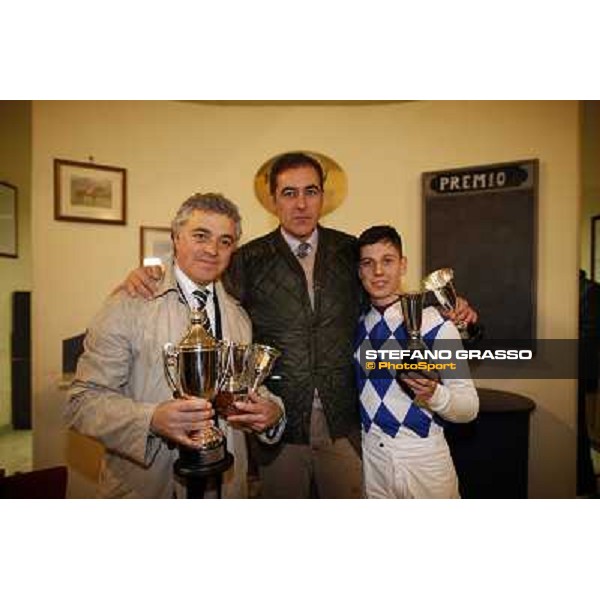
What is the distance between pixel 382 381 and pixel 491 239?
47 cm

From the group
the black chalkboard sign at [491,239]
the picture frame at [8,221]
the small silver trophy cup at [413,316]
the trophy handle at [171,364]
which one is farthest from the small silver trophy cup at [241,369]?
the picture frame at [8,221]

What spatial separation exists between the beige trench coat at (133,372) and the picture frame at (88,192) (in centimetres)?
22

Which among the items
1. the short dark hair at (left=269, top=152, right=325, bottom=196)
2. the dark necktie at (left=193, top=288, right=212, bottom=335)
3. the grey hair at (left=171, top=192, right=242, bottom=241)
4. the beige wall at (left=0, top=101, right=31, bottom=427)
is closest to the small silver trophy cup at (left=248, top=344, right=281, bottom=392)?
the dark necktie at (left=193, top=288, right=212, bottom=335)

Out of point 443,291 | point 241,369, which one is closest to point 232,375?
point 241,369

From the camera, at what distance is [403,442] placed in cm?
128

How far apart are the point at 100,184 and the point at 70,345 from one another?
1.40 feet

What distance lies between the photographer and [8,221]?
130cm

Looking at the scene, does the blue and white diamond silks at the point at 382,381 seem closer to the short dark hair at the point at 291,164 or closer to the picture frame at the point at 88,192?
the short dark hair at the point at 291,164

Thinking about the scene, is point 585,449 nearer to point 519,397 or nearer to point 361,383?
point 519,397

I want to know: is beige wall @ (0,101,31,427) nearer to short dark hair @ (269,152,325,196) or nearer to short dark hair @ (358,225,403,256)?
short dark hair @ (269,152,325,196)

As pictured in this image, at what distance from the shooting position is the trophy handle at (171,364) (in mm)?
1202
